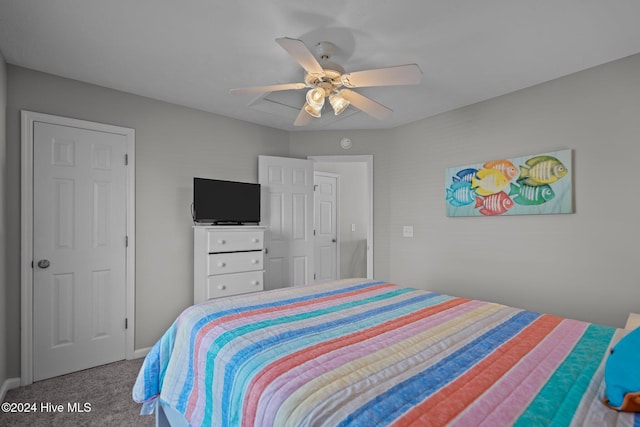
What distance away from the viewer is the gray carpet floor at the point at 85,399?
1966mm

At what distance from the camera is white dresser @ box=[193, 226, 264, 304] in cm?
300

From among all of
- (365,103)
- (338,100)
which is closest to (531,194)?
(365,103)

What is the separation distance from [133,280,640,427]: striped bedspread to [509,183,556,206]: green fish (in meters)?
1.31

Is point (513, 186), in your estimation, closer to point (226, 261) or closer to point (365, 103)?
point (365, 103)

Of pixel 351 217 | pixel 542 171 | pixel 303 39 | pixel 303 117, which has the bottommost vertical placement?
pixel 351 217

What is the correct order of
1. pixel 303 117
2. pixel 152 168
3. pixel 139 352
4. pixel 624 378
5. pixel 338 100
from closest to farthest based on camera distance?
pixel 624 378 < pixel 338 100 < pixel 303 117 < pixel 139 352 < pixel 152 168

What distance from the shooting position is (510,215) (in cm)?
287

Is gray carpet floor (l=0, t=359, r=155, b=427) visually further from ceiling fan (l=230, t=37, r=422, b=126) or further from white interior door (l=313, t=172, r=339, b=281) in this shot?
white interior door (l=313, t=172, r=339, b=281)

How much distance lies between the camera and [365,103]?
7.20 ft

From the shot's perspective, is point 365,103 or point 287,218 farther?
point 287,218

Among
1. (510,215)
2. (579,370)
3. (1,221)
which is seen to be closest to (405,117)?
(510,215)

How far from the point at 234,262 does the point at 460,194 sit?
2.41 metres

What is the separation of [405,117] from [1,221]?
3704 mm

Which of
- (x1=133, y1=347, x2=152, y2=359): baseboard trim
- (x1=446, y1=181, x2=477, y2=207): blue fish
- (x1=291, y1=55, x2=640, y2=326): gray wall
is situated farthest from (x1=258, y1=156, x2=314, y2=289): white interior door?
(x1=446, y1=181, x2=477, y2=207): blue fish
